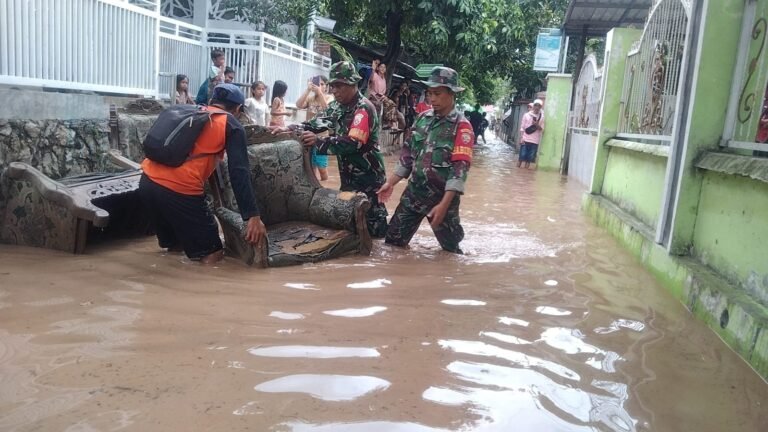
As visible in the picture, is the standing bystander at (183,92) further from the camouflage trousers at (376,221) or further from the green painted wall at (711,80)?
the green painted wall at (711,80)

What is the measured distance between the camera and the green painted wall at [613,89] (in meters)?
7.00

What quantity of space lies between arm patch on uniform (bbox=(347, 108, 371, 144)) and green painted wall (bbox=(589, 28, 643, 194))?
3462 millimetres

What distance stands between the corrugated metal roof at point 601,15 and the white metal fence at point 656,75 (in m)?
5.19

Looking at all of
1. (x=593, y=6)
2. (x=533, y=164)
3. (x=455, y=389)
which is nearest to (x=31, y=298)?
(x=455, y=389)

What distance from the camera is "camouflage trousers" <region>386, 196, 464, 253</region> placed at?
4.68 meters

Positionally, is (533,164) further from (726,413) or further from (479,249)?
(726,413)

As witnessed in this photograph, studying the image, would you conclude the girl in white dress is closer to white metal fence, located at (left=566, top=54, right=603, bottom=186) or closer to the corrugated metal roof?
white metal fence, located at (left=566, top=54, right=603, bottom=186)

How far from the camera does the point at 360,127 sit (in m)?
4.73

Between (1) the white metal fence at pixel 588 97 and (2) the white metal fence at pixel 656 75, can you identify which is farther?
(1) the white metal fence at pixel 588 97

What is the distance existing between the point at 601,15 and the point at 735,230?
10.6 metres

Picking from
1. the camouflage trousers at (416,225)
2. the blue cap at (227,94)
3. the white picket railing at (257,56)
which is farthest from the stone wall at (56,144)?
the white picket railing at (257,56)

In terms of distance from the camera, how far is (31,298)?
311 centimetres

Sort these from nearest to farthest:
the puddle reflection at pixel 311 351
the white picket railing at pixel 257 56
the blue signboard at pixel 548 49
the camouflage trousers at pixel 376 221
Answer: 1. the puddle reflection at pixel 311 351
2. the camouflage trousers at pixel 376 221
3. the white picket railing at pixel 257 56
4. the blue signboard at pixel 548 49

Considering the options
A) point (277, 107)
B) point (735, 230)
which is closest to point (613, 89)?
point (735, 230)
